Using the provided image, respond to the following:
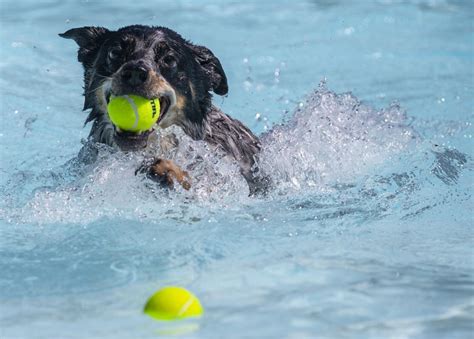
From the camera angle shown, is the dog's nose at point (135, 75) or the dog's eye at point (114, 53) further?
the dog's eye at point (114, 53)

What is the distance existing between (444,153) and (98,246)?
333 centimetres

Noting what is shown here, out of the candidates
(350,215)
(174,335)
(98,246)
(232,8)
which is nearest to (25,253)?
(98,246)

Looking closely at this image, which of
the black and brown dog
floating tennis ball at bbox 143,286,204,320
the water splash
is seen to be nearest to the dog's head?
the black and brown dog

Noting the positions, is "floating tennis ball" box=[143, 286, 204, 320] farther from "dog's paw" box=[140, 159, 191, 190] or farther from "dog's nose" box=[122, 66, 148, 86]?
"dog's nose" box=[122, 66, 148, 86]

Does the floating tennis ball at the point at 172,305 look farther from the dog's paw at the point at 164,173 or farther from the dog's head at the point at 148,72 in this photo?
the dog's head at the point at 148,72

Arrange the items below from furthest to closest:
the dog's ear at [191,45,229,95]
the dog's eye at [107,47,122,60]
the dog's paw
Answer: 1. the dog's ear at [191,45,229,95]
2. the dog's eye at [107,47,122,60]
3. the dog's paw

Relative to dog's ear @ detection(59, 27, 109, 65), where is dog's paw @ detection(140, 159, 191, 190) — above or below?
below

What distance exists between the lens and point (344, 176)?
6.64 meters

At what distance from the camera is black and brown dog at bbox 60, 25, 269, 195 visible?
526 centimetres

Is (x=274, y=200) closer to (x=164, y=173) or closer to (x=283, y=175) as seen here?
(x=283, y=175)

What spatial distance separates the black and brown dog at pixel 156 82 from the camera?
17.3 ft

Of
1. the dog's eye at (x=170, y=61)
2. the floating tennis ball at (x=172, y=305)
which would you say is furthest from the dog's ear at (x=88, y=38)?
the floating tennis ball at (x=172, y=305)

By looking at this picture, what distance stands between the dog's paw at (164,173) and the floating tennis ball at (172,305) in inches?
54.8

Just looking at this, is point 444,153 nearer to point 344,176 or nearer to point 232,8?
point 344,176
